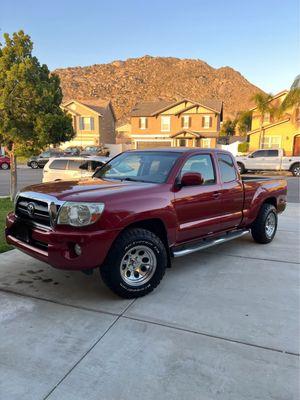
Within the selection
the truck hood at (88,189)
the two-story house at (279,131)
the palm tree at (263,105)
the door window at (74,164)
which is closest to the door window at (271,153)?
the two-story house at (279,131)

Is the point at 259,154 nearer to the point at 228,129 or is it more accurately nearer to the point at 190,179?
the point at 190,179

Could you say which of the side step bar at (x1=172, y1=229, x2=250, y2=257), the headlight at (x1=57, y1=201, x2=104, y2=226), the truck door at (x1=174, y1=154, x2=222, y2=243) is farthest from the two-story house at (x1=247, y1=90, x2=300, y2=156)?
the headlight at (x1=57, y1=201, x2=104, y2=226)

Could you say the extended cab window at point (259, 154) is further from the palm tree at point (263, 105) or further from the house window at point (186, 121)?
the house window at point (186, 121)

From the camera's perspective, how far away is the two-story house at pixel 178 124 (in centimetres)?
3903

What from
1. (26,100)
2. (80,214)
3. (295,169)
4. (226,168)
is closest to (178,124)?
(295,169)

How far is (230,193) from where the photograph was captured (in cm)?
512

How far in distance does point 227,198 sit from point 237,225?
651 mm

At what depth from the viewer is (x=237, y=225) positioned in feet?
17.9

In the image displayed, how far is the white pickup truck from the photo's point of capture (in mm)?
21775

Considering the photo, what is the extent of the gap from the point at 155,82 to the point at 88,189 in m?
173

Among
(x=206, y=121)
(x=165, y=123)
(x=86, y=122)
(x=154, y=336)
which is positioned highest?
(x=86, y=122)

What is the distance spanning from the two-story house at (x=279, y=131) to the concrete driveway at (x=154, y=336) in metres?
27.7

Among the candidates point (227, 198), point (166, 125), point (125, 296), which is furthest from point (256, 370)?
point (166, 125)

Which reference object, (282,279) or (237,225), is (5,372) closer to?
(282,279)
